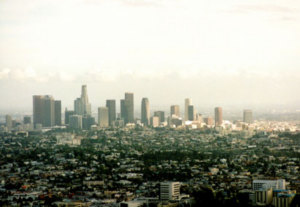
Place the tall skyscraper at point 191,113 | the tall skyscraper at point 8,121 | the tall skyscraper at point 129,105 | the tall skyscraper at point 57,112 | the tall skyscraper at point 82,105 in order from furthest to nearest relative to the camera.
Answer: the tall skyscraper at point 82,105
the tall skyscraper at point 191,113
the tall skyscraper at point 129,105
the tall skyscraper at point 57,112
the tall skyscraper at point 8,121

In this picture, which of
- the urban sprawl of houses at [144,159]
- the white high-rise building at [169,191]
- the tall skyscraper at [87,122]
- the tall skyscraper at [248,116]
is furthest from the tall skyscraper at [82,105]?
the white high-rise building at [169,191]

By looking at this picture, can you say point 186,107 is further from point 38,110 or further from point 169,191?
point 169,191

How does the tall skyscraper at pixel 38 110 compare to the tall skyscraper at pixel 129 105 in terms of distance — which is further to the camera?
the tall skyscraper at pixel 129 105

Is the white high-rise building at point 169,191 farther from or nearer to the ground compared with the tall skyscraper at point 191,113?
nearer to the ground

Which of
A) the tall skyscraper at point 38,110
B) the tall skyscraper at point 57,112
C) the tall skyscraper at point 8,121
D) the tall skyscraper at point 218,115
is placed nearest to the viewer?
the tall skyscraper at point 8,121

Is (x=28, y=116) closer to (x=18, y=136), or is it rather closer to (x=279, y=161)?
(x=18, y=136)

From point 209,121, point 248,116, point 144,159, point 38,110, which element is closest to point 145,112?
point 209,121

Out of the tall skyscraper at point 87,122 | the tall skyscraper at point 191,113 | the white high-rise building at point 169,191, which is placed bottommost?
the white high-rise building at point 169,191

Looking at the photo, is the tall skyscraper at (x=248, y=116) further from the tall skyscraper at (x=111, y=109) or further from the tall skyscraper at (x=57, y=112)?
the tall skyscraper at (x=57, y=112)
